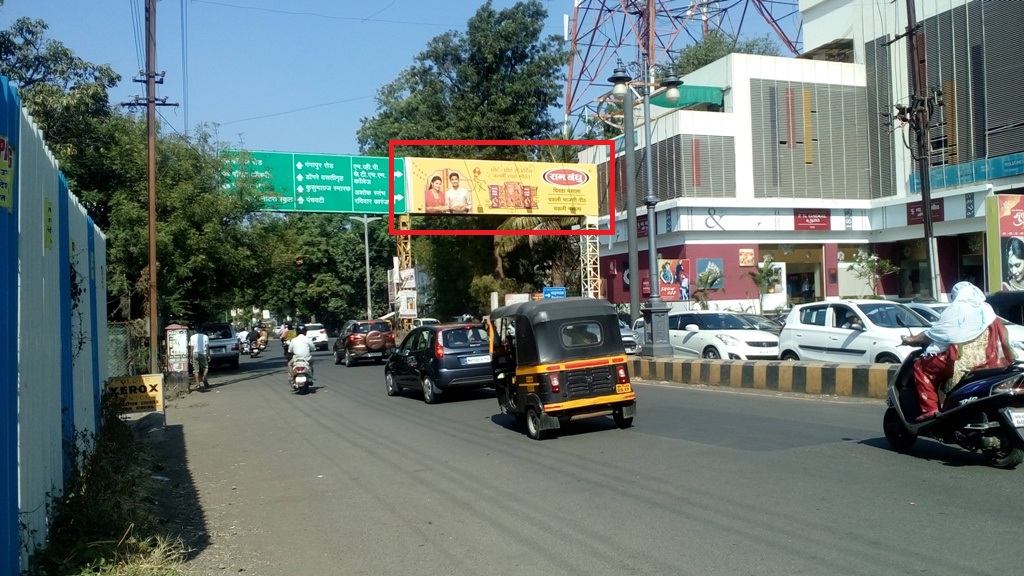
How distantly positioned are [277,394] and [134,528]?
54.4ft

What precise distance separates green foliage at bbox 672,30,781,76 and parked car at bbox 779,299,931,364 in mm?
50197

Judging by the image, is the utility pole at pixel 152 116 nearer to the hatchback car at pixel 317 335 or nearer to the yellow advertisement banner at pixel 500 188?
the yellow advertisement banner at pixel 500 188

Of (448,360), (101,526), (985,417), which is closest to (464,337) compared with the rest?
(448,360)

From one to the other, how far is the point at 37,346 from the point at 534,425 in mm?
6786

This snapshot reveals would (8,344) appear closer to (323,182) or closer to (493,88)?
(323,182)

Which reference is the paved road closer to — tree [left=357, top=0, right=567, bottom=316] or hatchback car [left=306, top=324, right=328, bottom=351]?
tree [left=357, top=0, right=567, bottom=316]

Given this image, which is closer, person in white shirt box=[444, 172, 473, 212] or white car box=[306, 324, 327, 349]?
person in white shirt box=[444, 172, 473, 212]

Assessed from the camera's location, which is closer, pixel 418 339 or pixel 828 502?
pixel 828 502

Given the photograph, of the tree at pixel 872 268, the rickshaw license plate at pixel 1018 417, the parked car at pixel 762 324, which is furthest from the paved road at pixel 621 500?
the tree at pixel 872 268

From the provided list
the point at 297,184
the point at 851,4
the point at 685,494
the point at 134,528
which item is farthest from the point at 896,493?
the point at 851,4

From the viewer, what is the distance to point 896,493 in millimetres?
7230

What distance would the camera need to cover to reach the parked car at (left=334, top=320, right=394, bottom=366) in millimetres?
33125

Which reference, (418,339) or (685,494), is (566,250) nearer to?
(418,339)

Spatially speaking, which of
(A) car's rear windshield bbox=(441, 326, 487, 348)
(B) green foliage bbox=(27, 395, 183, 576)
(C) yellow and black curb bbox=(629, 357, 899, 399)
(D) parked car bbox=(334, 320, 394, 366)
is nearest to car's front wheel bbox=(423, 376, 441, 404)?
(A) car's rear windshield bbox=(441, 326, 487, 348)
